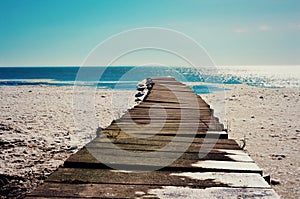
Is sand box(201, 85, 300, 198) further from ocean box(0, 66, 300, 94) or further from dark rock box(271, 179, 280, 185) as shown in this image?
ocean box(0, 66, 300, 94)

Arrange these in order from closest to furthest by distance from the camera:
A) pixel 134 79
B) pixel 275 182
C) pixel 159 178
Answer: pixel 159 178, pixel 275 182, pixel 134 79

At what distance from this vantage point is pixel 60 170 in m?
2.46

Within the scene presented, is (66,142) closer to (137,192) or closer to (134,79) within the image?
(137,192)

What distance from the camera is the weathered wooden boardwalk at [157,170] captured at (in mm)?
2090

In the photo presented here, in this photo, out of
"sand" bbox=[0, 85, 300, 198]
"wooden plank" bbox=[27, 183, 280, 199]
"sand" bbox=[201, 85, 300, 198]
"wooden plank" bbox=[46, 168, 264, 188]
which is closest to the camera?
"wooden plank" bbox=[27, 183, 280, 199]

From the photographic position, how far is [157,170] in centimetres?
258

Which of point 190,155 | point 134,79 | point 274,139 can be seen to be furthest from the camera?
point 134,79

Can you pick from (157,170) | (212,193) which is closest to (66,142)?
(157,170)

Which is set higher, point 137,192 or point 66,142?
point 137,192

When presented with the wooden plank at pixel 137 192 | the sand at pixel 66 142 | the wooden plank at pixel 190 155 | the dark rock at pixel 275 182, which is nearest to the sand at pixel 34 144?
the sand at pixel 66 142

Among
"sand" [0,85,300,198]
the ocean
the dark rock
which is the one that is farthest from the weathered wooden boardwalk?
the ocean

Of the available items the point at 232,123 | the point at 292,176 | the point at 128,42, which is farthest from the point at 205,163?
the point at 232,123

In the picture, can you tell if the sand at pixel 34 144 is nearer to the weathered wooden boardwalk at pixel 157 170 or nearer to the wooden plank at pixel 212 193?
the weathered wooden boardwalk at pixel 157 170

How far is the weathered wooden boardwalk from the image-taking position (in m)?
2.09
